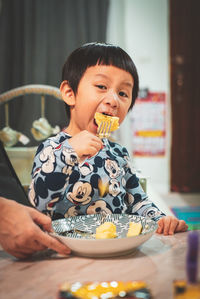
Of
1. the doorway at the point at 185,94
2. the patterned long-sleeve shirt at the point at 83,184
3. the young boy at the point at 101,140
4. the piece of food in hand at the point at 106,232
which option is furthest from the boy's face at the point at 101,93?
the doorway at the point at 185,94

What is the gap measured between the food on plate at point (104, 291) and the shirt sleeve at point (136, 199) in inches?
22.5

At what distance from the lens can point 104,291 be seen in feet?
1.52

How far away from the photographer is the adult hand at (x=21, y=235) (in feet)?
2.14

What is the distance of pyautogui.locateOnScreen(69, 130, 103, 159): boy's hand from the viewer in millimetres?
829

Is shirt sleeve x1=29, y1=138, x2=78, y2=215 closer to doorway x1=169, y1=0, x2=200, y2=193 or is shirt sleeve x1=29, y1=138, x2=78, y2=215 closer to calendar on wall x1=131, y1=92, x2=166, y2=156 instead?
calendar on wall x1=131, y1=92, x2=166, y2=156

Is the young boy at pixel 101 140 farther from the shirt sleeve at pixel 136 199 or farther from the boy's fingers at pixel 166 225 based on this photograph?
the boy's fingers at pixel 166 225

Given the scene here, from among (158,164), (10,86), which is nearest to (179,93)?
(158,164)

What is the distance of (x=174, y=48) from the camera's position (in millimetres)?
4391

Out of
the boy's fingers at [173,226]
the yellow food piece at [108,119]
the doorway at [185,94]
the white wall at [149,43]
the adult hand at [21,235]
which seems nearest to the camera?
the adult hand at [21,235]

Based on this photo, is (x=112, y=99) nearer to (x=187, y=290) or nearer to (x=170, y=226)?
(x=170, y=226)

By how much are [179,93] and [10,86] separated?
243 centimetres

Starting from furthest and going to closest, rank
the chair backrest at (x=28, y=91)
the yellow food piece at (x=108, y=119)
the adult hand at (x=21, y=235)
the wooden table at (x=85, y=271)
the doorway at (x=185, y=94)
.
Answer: the doorway at (x=185, y=94) < the chair backrest at (x=28, y=91) < the yellow food piece at (x=108, y=119) < the adult hand at (x=21, y=235) < the wooden table at (x=85, y=271)

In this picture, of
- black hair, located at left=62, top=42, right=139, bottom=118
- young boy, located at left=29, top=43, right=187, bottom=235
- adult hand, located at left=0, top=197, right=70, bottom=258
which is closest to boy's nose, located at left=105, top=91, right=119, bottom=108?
young boy, located at left=29, top=43, right=187, bottom=235

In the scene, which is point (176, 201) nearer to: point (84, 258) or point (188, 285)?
point (84, 258)
